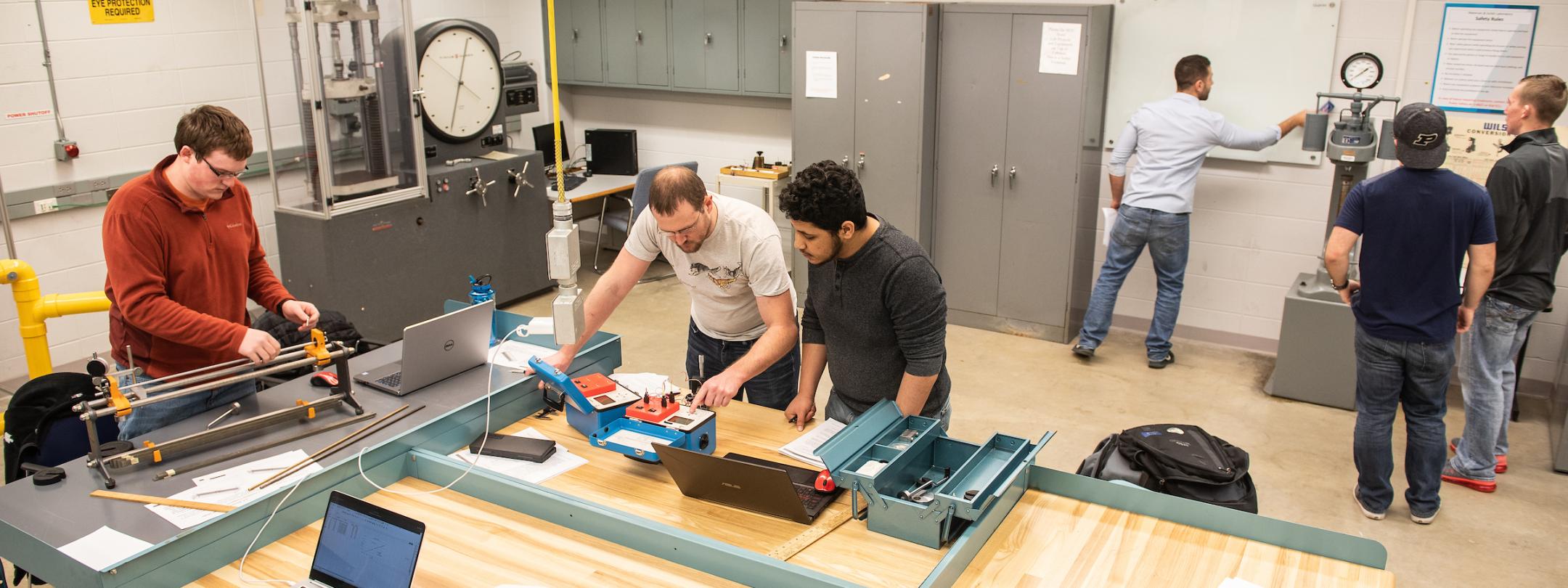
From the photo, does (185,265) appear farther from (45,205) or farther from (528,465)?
(45,205)

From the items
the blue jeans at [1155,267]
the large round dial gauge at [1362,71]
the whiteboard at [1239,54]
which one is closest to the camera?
the large round dial gauge at [1362,71]

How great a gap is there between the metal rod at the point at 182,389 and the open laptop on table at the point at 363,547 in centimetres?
80

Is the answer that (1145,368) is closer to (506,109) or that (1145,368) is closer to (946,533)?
(946,533)

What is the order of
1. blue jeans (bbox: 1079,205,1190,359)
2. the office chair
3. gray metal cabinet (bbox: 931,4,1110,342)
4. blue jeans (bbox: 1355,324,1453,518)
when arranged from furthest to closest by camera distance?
the office chair
gray metal cabinet (bbox: 931,4,1110,342)
blue jeans (bbox: 1079,205,1190,359)
blue jeans (bbox: 1355,324,1453,518)

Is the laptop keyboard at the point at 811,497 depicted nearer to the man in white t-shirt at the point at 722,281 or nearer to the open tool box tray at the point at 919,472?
the open tool box tray at the point at 919,472

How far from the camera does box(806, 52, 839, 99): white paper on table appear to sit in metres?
5.98

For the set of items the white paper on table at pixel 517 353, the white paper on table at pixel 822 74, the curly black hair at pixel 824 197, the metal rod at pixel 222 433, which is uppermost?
the white paper on table at pixel 822 74

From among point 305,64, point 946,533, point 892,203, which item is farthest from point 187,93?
point 946,533

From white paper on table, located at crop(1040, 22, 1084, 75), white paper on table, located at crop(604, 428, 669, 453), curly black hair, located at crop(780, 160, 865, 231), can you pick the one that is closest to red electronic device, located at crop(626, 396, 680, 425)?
white paper on table, located at crop(604, 428, 669, 453)

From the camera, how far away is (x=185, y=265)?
297 centimetres

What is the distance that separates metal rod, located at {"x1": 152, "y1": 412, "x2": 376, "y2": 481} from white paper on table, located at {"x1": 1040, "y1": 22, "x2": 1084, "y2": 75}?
3838 mm

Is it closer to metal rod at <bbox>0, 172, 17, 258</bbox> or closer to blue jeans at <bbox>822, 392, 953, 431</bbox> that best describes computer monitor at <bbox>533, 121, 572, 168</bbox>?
metal rod at <bbox>0, 172, 17, 258</bbox>

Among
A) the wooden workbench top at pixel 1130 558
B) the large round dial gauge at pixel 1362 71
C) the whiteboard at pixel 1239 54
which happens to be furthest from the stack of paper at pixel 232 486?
the large round dial gauge at pixel 1362 71

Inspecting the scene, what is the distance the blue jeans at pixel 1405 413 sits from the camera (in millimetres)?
3637
